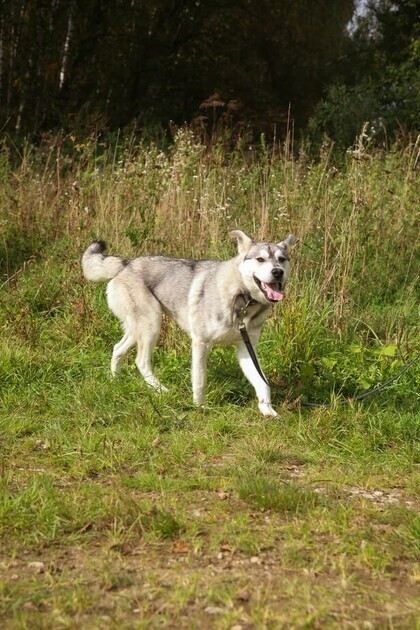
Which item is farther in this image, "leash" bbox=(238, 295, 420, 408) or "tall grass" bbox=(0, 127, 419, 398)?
"tall grass" bbox=(0, 127, 419, 398)

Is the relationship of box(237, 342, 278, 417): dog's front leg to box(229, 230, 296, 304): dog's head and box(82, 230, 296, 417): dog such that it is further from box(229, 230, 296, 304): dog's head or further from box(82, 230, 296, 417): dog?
box(229, 230, 296, 304): dog's head

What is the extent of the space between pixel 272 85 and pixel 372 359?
21.5m

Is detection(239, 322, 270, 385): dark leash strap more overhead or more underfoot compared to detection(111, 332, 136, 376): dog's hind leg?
more overhead

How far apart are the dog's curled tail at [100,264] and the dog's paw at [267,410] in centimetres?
181

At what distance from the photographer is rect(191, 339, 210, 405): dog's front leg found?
561 centimetres

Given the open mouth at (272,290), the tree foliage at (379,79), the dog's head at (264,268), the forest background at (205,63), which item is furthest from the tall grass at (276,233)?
the forest background at (205,63)

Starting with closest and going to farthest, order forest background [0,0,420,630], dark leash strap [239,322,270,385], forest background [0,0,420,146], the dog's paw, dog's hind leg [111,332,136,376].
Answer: forest background [0,0,420,630], the dog's paw, dark leash strap [239,322,270,385], dog's hind leg [111,332,136,376], forest background [0,0,420,146]

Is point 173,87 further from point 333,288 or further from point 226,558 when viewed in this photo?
point 226,558

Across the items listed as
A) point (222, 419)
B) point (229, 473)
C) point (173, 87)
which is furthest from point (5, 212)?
point (173, 87)

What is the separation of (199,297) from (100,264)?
106 cm

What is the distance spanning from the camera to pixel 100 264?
20.8 ft

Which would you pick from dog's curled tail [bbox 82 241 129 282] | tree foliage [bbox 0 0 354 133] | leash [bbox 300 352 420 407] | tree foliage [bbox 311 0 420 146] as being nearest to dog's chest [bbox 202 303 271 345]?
leash [bbox 300 352 420 407]

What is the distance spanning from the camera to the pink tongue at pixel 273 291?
5.22 m

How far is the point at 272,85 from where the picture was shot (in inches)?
1024
